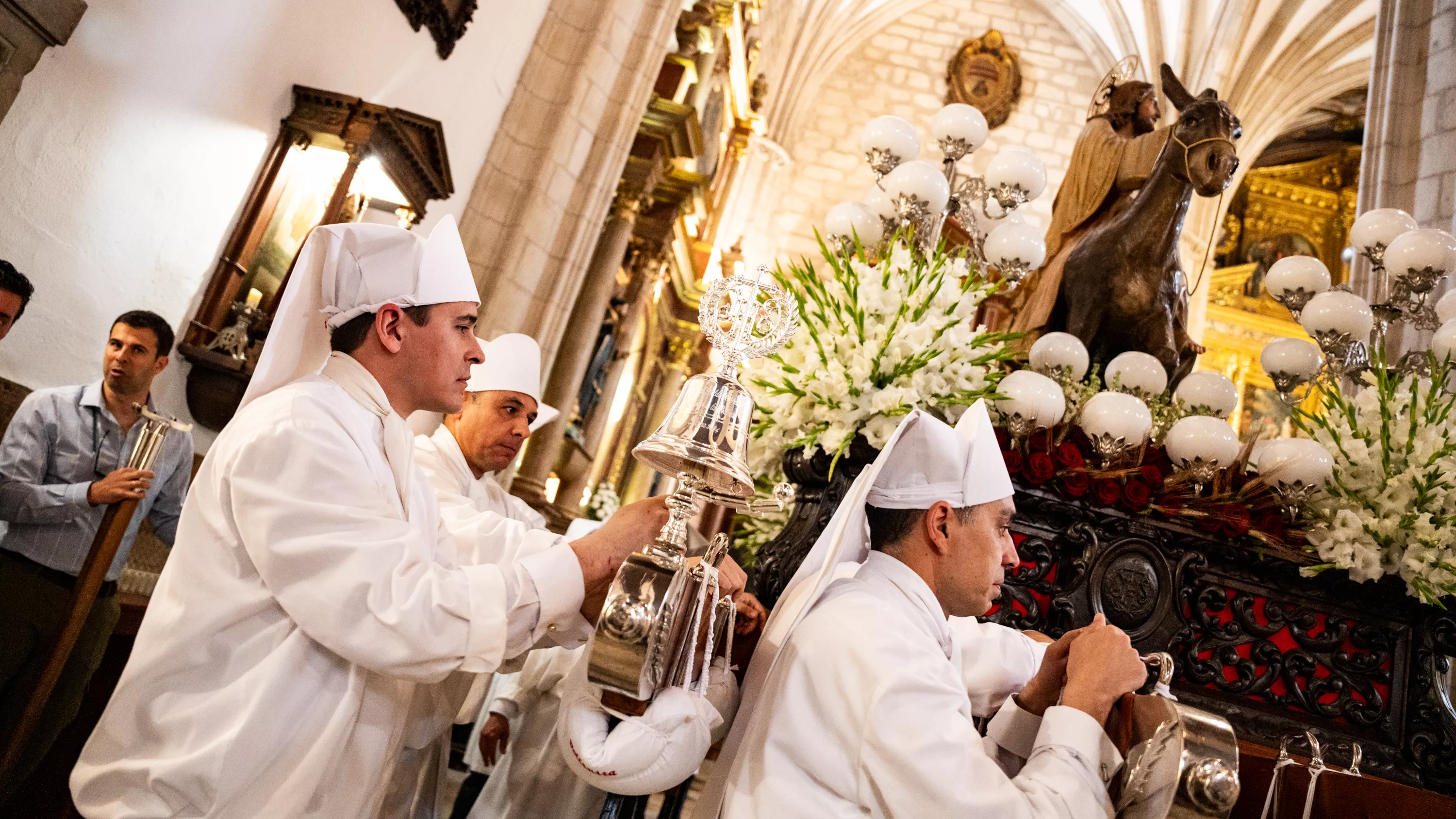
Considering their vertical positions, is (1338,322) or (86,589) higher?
(1338,322)

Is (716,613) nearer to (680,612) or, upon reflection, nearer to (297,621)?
(680,612)

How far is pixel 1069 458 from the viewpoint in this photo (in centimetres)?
285

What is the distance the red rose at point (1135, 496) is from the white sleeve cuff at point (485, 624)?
5.78 feet

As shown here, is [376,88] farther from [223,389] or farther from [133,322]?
[133,322]

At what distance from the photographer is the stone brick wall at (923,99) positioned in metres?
16.4

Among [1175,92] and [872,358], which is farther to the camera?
[1175,92]

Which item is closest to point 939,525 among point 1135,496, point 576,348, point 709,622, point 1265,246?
point 709,622

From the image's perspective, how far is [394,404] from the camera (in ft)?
7.30

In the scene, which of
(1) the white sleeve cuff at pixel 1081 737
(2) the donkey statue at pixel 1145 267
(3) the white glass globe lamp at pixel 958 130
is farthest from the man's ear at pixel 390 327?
(3) the white glass globe lamp at pixel 958 130

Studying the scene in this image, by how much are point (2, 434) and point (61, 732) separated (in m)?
1.06

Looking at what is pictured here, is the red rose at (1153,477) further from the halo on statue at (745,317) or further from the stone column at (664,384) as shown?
the stone column at (664,384)

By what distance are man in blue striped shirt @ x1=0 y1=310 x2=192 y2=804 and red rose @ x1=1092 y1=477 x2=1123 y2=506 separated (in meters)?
2.68

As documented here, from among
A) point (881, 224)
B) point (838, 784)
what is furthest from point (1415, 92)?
point (838, 784)

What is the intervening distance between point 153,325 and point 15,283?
0.45 meters
